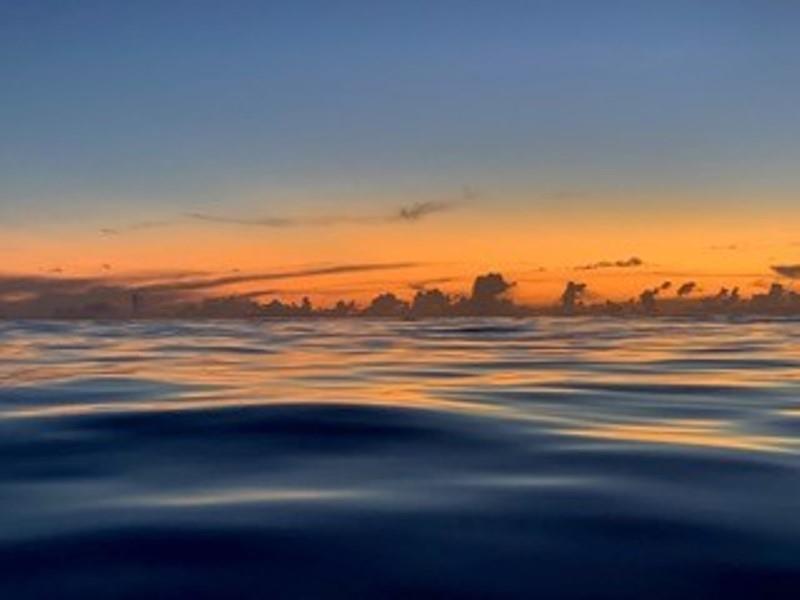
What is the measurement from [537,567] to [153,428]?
5994mm

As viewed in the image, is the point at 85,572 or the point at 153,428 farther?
the point at 153,428

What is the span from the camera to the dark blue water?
4.84 metres

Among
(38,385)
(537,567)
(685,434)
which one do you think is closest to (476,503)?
(537,567)

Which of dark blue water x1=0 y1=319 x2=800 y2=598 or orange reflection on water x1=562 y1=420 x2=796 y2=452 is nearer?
dark blue water x1=0 y1=319 x2=800 y2=598

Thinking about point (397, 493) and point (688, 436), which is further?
point (688, 436)

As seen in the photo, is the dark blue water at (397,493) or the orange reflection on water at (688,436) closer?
the dark blue water at (397,493)

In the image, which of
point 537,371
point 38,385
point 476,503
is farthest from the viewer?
point 537,371

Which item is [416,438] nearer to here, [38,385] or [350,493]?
[350,493]

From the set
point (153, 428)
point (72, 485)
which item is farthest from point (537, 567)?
point (153, 428)

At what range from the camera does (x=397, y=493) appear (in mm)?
6789

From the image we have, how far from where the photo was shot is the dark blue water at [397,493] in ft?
15.9

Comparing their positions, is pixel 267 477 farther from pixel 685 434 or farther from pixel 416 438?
pixel 685 434

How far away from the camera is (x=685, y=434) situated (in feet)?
32.6

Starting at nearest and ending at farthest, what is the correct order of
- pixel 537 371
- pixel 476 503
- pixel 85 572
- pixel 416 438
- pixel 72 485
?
pixel 85 572 → pixel 476 503 → pixel 72 485 → pixel 416 438 → pixel 537 371
